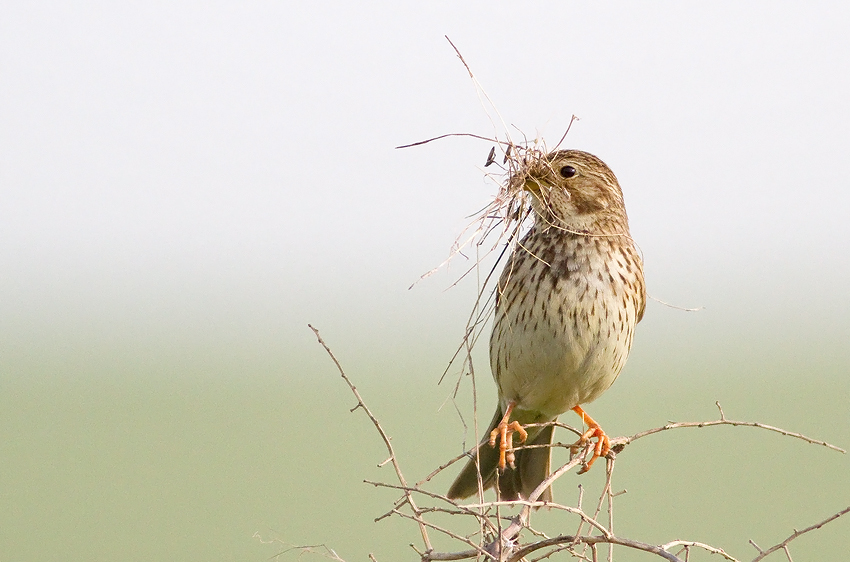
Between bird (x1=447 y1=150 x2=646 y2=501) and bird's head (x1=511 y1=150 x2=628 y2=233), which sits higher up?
bird's head (x1=511 y1=150 x2=628 y2=233)

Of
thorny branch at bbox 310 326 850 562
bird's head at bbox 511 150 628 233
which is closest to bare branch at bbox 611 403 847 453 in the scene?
thorny branch at bbox 310 326 850 562

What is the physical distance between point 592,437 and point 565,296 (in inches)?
28.2

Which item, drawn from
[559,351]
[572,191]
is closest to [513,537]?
[559,351]

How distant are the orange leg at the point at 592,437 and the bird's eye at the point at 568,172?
1123mm

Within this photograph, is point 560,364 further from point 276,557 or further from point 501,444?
point 276,557

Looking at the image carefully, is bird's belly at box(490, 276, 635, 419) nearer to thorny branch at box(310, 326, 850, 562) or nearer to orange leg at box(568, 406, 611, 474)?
orange leg at box(568, 406, 611, 474)

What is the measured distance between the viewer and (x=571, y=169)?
167 inches

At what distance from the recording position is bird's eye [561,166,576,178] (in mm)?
4219

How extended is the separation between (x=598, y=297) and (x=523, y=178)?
606mm

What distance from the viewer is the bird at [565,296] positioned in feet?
13.6

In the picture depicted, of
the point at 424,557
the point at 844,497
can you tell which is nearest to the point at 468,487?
the point at 424,557

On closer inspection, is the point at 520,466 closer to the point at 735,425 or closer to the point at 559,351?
the point at 559,351

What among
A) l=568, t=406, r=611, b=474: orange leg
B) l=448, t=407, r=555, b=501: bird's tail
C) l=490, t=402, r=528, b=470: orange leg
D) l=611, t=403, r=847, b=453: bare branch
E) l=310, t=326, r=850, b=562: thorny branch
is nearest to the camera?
l=310, t=326, r=850, b=562: thorny branch

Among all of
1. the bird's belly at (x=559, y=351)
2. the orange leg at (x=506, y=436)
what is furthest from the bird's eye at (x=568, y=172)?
the orange leg at (x=506, y=436)
